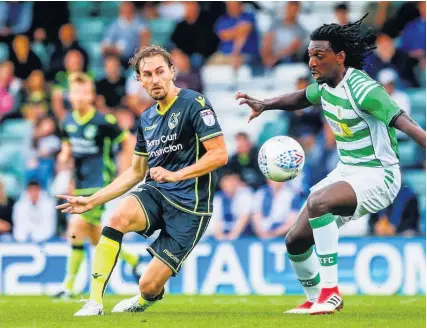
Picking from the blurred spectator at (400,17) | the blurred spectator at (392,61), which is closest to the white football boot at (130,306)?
the blurred spectator at (392,61)

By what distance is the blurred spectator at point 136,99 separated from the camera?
15.7 m

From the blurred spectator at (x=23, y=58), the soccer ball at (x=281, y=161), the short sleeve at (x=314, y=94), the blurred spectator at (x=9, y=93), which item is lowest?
the soccer ball at (x=281, y=161)

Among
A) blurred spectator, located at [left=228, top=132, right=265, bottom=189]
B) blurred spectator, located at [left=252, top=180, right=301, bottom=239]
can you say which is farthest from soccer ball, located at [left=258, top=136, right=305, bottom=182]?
blurred spectator, located at [left=228, top=132, right=265, bottom=189]

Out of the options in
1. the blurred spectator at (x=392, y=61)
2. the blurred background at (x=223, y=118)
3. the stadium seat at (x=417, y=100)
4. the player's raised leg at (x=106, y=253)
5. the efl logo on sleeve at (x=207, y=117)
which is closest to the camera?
the player's raised leg at (x=106, y=253)

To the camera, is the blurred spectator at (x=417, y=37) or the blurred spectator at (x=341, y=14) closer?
the blurred spectator at (x=417, y=37)

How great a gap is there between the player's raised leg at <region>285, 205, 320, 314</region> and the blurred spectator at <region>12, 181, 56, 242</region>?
6.30 m

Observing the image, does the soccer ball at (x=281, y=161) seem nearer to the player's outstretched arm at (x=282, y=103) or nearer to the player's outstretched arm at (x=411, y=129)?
the player's outstretched arm at (x=282, y=103)

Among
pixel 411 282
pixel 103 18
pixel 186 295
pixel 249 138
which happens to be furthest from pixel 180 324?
pixel 103 18

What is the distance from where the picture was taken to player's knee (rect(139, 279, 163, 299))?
26.2 ft

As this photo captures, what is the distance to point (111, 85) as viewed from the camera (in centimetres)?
1628

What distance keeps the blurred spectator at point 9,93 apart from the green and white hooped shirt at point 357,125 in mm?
9357

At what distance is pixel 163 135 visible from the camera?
8141mm

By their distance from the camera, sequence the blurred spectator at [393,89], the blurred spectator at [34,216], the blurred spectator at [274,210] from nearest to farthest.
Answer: the blurred spectator at [274,210] < the blurred spectator at [34,216] < the blurred spectator at [393,89]

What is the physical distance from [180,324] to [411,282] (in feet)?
20.2
